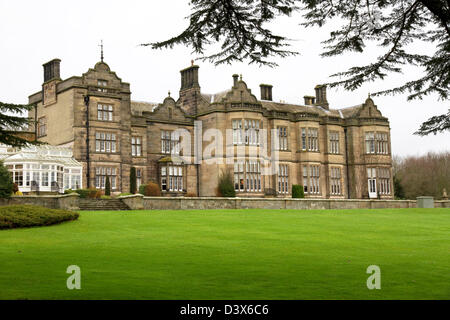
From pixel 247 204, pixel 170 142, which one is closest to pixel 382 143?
pixel 170 142

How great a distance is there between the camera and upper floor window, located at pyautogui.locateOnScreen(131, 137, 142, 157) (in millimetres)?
40000

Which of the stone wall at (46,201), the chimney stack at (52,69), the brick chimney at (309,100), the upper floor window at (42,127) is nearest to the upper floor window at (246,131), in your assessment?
the chimney stack at (52,69)

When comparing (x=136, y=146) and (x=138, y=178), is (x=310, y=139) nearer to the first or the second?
A: (x=136, y=146)

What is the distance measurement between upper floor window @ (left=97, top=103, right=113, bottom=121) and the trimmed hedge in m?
17.7

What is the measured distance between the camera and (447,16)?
888cm

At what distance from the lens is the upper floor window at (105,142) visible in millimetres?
37438

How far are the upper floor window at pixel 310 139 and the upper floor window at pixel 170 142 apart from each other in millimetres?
10584

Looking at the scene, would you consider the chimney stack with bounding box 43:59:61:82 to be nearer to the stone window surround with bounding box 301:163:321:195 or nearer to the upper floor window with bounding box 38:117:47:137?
the upper floor window with bounding box 38:117:47:137

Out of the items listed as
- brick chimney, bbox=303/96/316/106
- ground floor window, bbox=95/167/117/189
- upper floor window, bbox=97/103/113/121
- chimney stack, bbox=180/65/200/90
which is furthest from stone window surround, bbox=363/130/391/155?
upper floor window, bbox=97/103/113/121

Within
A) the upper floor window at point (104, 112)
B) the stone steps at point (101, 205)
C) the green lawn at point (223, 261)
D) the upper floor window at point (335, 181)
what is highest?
the upper floor window at point (104, 112)

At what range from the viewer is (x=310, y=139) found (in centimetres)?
4559

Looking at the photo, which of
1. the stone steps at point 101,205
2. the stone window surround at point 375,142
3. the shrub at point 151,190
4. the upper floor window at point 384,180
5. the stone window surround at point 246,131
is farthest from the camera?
the stone window surround at point 375,142

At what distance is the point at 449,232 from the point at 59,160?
24.3 meters

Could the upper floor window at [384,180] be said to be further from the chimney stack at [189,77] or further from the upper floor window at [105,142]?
the upper floor window at [105,142]
